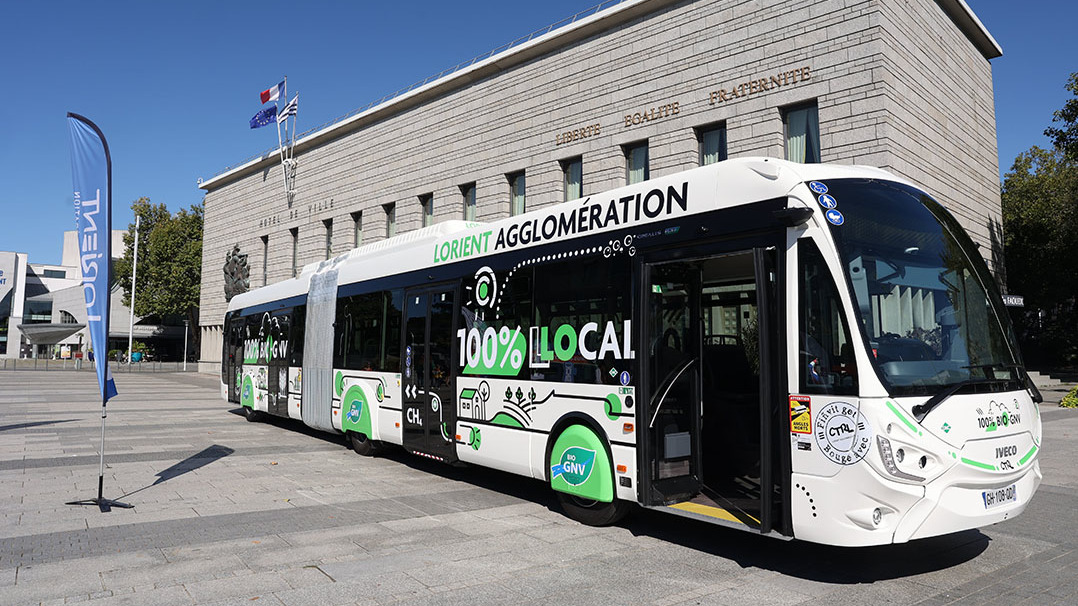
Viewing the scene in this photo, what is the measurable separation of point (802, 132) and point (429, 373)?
13.6 metres

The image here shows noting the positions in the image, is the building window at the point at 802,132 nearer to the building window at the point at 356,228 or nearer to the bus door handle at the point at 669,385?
the bus door handle at the point at 669,385

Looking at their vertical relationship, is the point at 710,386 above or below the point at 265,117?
below

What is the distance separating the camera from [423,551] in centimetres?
601

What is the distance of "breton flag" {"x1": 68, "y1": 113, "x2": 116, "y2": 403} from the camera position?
7617 mm

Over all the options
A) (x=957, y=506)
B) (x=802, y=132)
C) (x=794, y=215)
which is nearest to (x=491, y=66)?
(x=802, y=132)

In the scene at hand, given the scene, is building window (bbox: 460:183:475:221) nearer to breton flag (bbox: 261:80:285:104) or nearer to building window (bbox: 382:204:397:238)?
building window (bbox: 382:204:397:238)

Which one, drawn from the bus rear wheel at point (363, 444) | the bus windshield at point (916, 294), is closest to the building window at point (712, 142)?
the bus rear wheel at point (363, 444)

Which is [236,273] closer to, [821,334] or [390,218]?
[390,218]

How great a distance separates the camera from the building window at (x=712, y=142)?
20.1 m

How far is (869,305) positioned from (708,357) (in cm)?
223

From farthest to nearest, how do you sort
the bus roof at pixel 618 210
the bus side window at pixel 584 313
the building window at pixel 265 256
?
the building window at pixel 265 256, the bus side window at pixel 584 313, the bus roof at pixel 618 210

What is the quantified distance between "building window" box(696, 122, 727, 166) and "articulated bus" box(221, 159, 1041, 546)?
12.7 metres

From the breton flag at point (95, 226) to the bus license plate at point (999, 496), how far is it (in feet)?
27.2

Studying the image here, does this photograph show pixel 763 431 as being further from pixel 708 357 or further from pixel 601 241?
pixel 601 241
